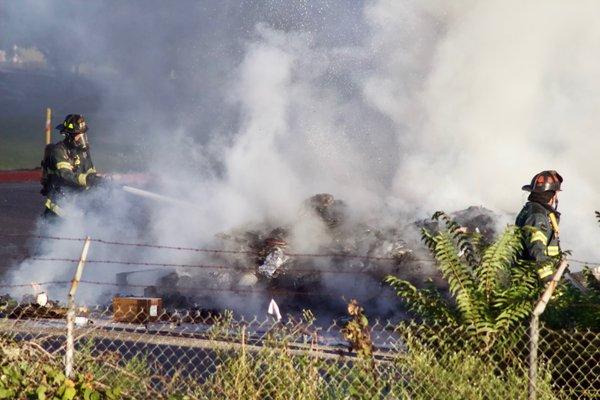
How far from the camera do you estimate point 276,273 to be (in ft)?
32.4

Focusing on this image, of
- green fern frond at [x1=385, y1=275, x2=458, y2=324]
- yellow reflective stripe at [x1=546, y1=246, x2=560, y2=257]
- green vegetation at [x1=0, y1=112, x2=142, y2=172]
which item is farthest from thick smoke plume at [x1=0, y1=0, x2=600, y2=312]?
green vegetation at [x1=0, y1=112, x2=142, y2=172]

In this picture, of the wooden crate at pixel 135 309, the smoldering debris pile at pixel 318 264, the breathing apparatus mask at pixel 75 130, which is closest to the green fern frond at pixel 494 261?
the smoldering debris pile at pixel 318 264

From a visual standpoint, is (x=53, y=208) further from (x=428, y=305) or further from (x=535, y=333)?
(x=535, y=333)

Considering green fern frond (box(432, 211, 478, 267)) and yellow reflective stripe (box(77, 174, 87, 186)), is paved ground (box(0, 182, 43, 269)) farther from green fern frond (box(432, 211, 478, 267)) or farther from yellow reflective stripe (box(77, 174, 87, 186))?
green fern frond (box(432, 211, 478, 267))

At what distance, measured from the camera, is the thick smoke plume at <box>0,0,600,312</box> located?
11367 millimetres

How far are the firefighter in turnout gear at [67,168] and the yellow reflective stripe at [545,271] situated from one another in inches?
218

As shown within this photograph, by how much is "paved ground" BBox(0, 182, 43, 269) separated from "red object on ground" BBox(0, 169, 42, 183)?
1.04 meters

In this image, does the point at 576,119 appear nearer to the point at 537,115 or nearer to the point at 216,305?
the point at 537,115

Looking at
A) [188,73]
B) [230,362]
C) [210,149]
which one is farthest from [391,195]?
[188,73]

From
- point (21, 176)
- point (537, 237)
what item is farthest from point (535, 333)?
point (21, 176)

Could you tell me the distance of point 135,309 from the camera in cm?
868

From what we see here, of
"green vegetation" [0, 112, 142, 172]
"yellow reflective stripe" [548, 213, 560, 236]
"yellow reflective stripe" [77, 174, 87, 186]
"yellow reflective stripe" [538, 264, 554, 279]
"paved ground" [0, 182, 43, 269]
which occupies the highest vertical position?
"green vegetation" [0, 112, 142, 172]

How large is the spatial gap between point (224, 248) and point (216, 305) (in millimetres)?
972

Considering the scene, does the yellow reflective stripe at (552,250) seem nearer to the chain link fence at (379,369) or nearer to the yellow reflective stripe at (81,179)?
the chain link fence at (379,369)
